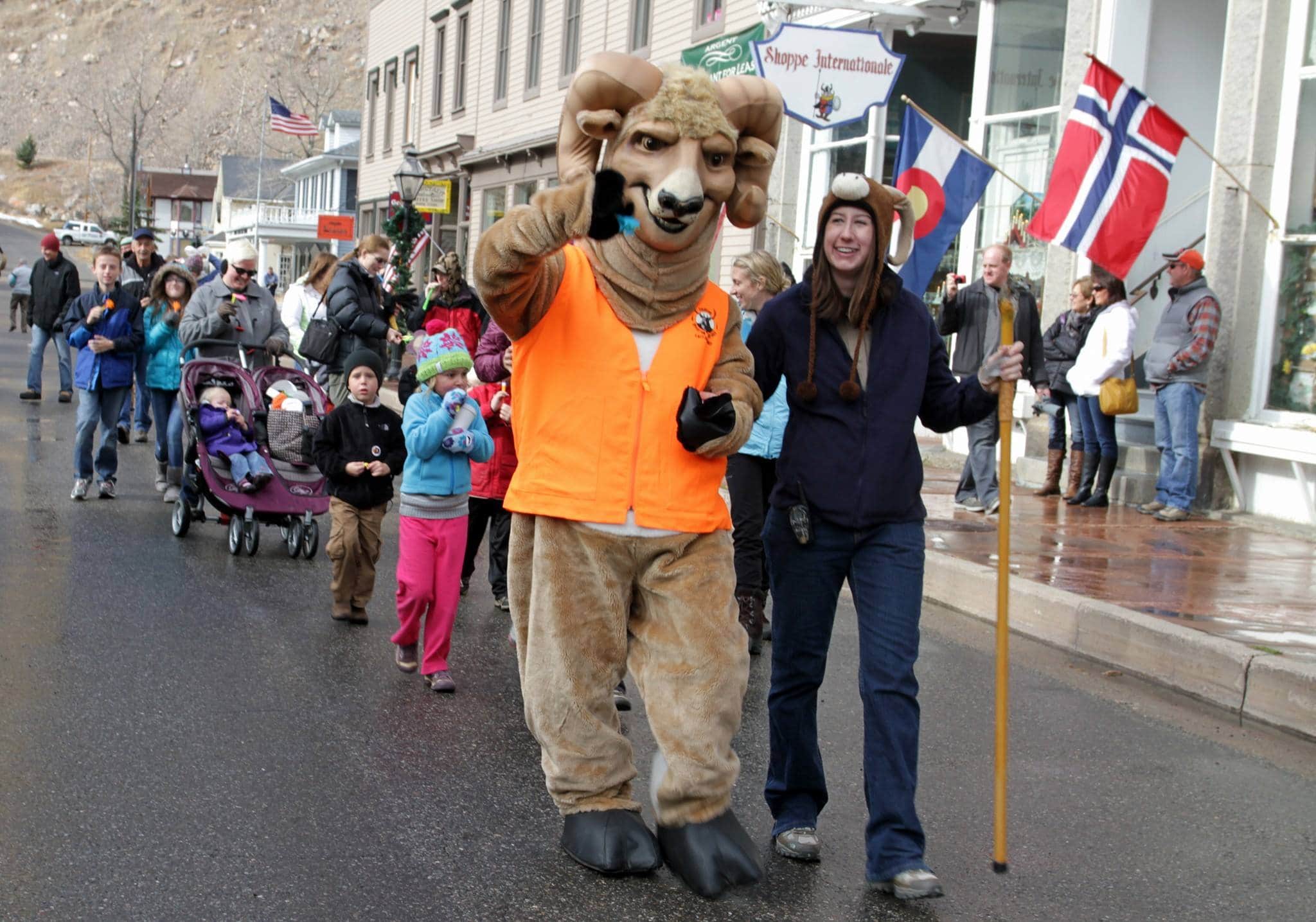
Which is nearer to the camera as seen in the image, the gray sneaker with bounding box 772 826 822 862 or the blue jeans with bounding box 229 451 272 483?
the gray sneaker with bounding box 772 826 822 862

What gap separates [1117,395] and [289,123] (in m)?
43.1

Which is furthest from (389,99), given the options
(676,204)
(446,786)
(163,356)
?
(676,204)

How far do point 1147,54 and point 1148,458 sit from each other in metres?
3.55

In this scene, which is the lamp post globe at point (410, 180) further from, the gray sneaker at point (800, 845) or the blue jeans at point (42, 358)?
the gray sneaker at point (800, 845)

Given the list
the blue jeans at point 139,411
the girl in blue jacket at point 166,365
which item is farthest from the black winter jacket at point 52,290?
the girl in blue jacket at point 166,365

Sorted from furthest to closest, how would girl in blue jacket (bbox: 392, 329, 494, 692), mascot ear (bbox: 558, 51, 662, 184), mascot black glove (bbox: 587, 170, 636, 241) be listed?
girl in blue jacket (bbox: 392, 329, 494, 692) < mascot ear (bbox: 558, 51, 662, 184) < mascot black glove (bbox: 587, 170, 636, 241)

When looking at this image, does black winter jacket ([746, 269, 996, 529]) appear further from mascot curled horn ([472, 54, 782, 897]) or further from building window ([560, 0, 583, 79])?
building window ([560, 0, 583, 79])

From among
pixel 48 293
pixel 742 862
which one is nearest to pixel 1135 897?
pixel 742 862

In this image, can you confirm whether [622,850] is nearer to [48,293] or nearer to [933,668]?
[933,668]

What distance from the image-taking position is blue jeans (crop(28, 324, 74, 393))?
16.9 metres

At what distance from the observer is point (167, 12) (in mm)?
185125

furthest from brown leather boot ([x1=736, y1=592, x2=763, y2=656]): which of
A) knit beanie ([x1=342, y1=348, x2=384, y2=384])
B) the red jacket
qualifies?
knit beanie ([x1=342, y1=348, x2=384, y2=384])

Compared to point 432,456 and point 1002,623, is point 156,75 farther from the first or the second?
point 1002,623

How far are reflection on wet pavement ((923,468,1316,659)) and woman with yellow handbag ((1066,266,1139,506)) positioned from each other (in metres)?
0.29
